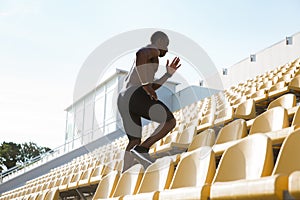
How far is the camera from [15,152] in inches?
864

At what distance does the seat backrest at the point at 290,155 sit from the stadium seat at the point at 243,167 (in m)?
0.03

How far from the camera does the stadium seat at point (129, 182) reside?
191cm

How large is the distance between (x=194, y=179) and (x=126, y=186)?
548 mm

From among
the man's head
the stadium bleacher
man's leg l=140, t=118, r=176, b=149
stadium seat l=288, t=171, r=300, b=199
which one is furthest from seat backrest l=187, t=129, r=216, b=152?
stadium seat l=288, t=171, r=300, b=199

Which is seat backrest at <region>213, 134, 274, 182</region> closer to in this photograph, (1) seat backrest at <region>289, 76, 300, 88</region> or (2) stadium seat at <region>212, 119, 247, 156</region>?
(2) stadium seat at <region>212, 119, 247, 156</region>

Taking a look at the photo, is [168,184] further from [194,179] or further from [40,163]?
[40,163]

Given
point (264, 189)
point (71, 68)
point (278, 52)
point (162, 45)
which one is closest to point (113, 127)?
point (278, 52)

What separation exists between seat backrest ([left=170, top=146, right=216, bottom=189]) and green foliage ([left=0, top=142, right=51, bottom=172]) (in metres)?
18.7

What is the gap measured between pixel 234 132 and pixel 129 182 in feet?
1.79

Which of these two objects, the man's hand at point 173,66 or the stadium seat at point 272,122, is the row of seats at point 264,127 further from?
the man's hand at point 173,66

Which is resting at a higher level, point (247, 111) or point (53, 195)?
point (247, 111)

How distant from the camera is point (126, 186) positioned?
1.98m

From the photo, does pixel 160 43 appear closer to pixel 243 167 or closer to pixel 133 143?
pixel 133 143

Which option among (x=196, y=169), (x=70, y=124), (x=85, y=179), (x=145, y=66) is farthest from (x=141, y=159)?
(x=70, y=124)
